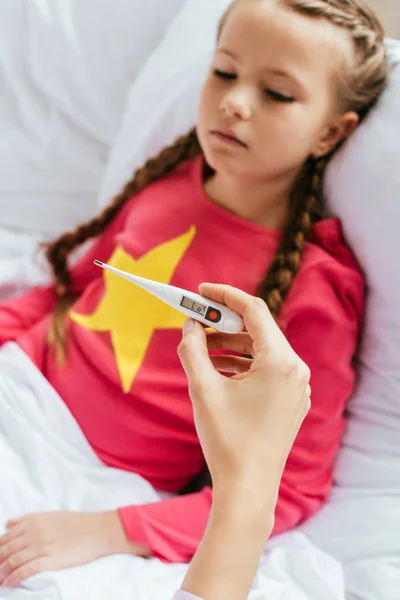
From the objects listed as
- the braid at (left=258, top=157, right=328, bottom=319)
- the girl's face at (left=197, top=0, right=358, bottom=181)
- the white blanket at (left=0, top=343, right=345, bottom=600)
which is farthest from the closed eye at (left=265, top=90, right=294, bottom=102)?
the white blanket at (left=0, top=343, right=345, bottom=600)

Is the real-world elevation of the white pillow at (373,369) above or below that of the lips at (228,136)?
below

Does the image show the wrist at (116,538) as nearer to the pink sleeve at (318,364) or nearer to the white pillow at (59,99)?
the pink sleeve at (318,364)

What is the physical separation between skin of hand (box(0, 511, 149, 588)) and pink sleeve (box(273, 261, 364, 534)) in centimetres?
18

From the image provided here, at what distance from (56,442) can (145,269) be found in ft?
0.77

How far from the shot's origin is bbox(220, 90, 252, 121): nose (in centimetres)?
67

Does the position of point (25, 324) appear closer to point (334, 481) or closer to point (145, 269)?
A: point (145, 269)

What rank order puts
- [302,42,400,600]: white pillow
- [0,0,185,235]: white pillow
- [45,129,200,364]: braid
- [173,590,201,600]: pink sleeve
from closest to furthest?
[173,590,201,600]: pink sleeve
[302,42,400,600]: white pillow
[45,129,200,364]: braid
[0,0,185,235]: white pillow

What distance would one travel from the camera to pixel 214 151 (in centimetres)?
73

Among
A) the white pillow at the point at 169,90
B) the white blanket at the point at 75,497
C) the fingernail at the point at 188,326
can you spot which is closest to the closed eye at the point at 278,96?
the white pillow at the point at 169,90

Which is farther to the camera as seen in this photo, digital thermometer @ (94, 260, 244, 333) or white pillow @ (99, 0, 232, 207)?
white pillow @ (99, 0, 232, 207)

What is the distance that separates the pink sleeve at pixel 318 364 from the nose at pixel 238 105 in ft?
0.63

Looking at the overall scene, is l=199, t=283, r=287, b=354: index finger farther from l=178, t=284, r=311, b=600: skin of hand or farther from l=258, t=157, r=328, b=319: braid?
l=258, t=157, r=328, b=319: braid

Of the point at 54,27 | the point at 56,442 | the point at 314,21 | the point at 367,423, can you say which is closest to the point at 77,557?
the point at 56,442

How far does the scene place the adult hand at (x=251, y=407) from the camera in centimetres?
42
